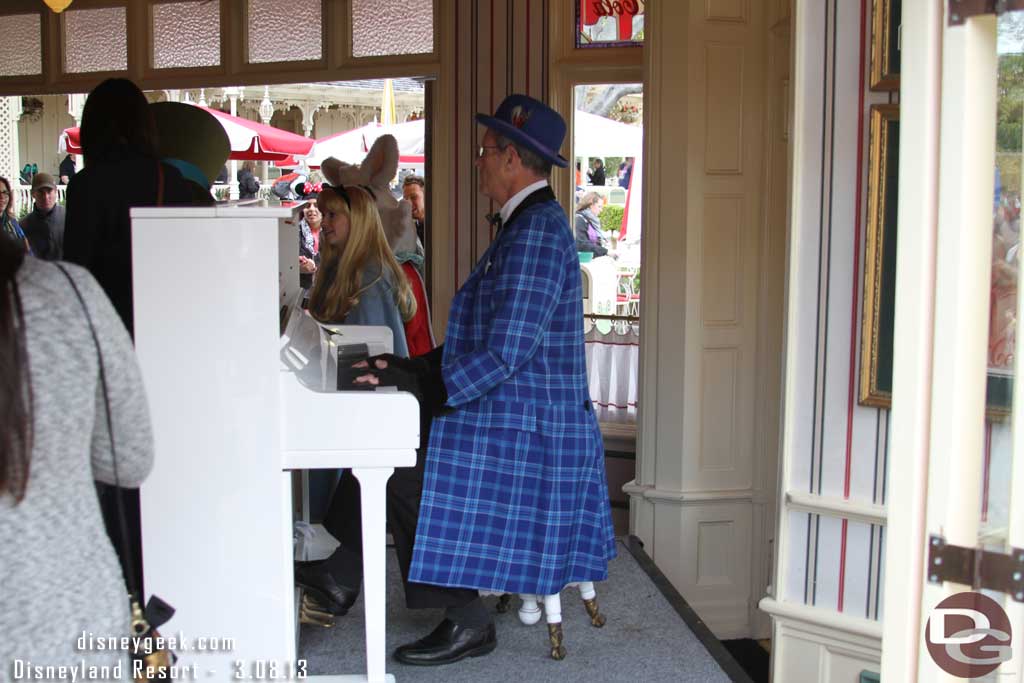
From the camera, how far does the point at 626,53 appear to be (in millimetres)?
5270

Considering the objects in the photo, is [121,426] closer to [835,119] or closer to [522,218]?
[522,218]

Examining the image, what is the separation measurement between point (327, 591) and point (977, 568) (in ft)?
6.83

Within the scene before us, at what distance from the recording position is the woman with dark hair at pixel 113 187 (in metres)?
2.72

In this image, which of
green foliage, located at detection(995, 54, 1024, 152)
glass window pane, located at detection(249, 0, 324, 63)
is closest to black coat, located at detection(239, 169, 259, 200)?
glass window pane, located at detection(249, 0, 324, 63)

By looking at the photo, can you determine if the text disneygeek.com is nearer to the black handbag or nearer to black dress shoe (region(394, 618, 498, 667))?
the black handbag

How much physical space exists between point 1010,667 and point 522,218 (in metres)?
1.63

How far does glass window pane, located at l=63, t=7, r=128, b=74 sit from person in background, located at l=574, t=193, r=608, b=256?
261cm

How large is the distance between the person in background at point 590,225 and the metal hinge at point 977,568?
13.7 feet

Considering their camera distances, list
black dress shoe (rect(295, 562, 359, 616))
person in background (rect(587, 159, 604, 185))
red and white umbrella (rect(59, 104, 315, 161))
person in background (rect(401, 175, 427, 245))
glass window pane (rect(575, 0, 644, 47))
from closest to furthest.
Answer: black dress shoe (rect(295, 562, 359, 616)) → glass window pane (rect(575, 0, 644, 47)) → person in background (rect(587, 159, 604, 185)) → person in background (rect(401, 175, 427, 245)) → red and white umbrella (rect(59, 104, 315, 161))

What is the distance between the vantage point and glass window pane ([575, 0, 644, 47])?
17.3 ft

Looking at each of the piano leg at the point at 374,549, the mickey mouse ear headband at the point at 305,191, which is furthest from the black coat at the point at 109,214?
the mickey mouse ear headband at the point at 305,191

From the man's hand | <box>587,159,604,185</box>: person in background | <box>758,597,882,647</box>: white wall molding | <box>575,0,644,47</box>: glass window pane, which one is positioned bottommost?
<box>758,597,882,647</box>: white wall molding

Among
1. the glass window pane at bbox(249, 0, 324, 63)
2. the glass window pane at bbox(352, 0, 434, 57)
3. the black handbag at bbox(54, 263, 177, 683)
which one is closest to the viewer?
the black handbag at bbox(54, 263, 177, 683)

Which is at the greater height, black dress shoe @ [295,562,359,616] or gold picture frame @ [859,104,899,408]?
gold picture frame @ [859,104,899,408]
